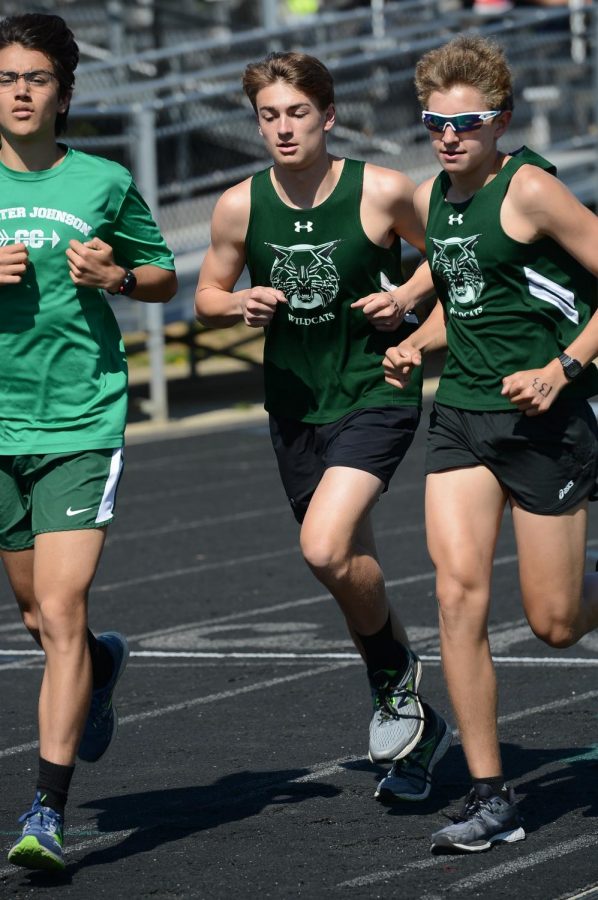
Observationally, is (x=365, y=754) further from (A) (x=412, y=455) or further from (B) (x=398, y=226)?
(A) (x=412, y=455)

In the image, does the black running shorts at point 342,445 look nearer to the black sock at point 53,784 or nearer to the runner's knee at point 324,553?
the runner's knee at point 324,553

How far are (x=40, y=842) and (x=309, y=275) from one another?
6.49 ft

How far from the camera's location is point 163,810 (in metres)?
5.58

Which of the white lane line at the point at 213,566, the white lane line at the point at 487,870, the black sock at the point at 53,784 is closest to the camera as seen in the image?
the white lane line at the point at 487,870

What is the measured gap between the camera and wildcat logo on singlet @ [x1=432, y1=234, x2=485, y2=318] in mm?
5250

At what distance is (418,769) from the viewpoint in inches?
223

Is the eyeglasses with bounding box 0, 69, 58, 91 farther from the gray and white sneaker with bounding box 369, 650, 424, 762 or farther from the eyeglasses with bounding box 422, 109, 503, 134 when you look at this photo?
the gray and white sneaker with bounding box 369, 650, 424, 762

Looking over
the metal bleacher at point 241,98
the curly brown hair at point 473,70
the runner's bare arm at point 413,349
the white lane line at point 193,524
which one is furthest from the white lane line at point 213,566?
the metal bleacher at point 241,98

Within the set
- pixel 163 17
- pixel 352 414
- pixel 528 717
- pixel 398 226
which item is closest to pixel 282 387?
pixel 352 414

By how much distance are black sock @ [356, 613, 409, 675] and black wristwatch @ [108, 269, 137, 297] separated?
1358 millimetres

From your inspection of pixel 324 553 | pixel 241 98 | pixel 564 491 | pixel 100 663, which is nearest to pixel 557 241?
pixel 564 491

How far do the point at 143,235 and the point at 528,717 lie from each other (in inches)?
91.1

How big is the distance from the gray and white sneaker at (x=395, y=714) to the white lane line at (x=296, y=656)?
1674 mm

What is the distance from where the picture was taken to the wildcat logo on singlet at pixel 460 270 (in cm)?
525
